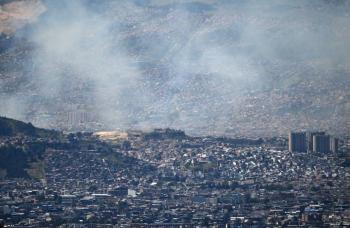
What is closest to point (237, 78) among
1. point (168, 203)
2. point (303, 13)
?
point (303, 13)

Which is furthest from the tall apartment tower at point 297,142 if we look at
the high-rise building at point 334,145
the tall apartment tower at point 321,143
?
the high-rise building at point 334,145

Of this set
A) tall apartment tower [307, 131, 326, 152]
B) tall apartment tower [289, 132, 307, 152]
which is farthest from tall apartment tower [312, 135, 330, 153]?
tall apartment tower [289, 132, 307, 152]

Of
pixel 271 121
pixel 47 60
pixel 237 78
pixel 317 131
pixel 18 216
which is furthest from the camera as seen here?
pixel 47 60

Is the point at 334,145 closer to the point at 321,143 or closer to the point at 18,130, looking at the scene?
the point at 321,143

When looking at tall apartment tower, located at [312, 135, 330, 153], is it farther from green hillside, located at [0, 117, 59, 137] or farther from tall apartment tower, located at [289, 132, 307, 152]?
green hillside, located at [0, 117, 59, 137]

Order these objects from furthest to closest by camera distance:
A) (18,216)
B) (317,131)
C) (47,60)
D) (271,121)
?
(47,60) < (271,121) < (317,131) < (18,216)

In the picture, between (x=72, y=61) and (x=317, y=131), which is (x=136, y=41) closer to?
(x=72, y=61)
